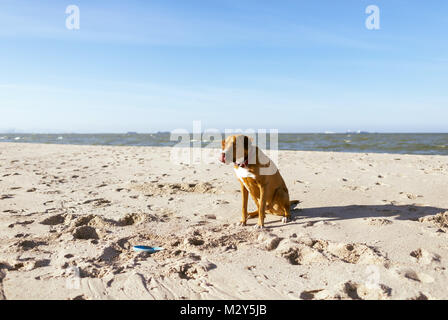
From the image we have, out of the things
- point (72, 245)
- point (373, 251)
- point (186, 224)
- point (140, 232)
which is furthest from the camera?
point (186, 224)

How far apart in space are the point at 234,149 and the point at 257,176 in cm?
55

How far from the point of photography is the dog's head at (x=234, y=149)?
12.5ft

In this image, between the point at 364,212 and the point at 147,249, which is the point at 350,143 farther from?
the point at 147,249

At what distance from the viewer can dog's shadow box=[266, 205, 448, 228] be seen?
14.7 ft

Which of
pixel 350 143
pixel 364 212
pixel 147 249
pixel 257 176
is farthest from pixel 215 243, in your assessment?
pixel 350 143

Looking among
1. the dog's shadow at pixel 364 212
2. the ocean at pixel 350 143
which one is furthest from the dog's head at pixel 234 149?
the ocean at pixel 350 143

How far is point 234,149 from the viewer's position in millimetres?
3828

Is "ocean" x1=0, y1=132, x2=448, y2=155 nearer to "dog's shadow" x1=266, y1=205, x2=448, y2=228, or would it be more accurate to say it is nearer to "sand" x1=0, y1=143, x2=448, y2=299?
"sand" x1=0, y1=143, x2=448, y2=299

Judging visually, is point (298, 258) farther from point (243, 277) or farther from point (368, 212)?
point (368, 212)

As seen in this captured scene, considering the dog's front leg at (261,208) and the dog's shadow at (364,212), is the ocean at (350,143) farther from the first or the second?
the dog's front leg at (261,208)

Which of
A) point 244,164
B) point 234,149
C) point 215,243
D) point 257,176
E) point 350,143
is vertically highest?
point 350,143
